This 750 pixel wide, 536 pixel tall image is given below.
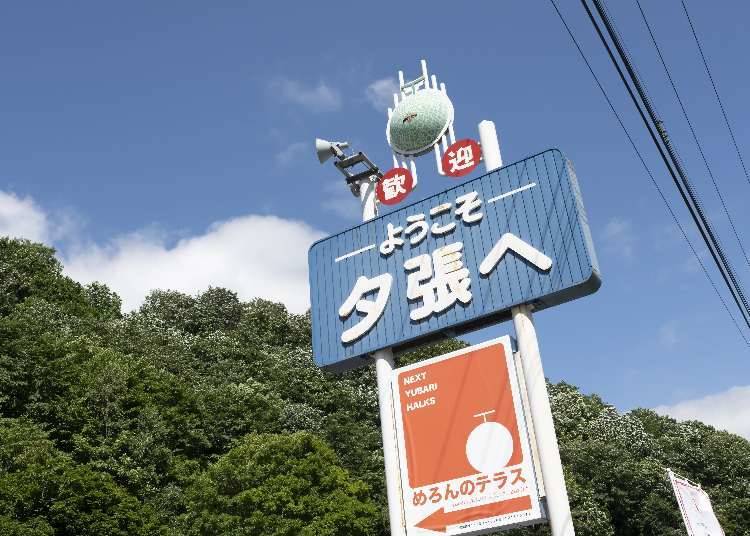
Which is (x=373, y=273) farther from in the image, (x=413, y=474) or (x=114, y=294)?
(x=114, y=294)

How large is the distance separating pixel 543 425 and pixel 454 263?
307 centimetres

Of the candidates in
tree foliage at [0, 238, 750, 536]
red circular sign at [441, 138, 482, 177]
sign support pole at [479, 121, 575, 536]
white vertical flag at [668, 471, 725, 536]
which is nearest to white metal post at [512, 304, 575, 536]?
sign support pole at [479, 121, 575, 536]

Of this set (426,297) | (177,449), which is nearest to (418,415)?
(426,297)

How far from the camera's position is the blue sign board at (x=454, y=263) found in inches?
456

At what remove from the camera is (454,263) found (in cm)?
1245

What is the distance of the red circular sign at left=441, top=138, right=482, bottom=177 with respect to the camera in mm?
13039

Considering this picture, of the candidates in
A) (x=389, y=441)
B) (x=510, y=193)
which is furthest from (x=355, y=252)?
(x=389, y=441)

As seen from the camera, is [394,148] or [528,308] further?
[394,148]

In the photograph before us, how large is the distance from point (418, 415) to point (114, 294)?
44086 mm

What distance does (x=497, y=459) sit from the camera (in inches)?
430

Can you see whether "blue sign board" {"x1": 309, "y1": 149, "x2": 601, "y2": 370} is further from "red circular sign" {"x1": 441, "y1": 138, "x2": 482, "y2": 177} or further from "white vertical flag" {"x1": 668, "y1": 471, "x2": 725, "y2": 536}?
"white vertical flag" {"x1": 668, "y1": 471, "x2": 725, "y2": 536}

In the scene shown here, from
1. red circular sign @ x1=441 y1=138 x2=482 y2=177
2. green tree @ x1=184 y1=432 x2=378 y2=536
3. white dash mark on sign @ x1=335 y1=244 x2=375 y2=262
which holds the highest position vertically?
red circular sign @ x1=441 y1=138 x2=482 y2=177

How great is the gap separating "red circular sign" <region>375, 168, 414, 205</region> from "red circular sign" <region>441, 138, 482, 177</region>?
84 centimetres

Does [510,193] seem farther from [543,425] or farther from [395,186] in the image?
[543,425]
